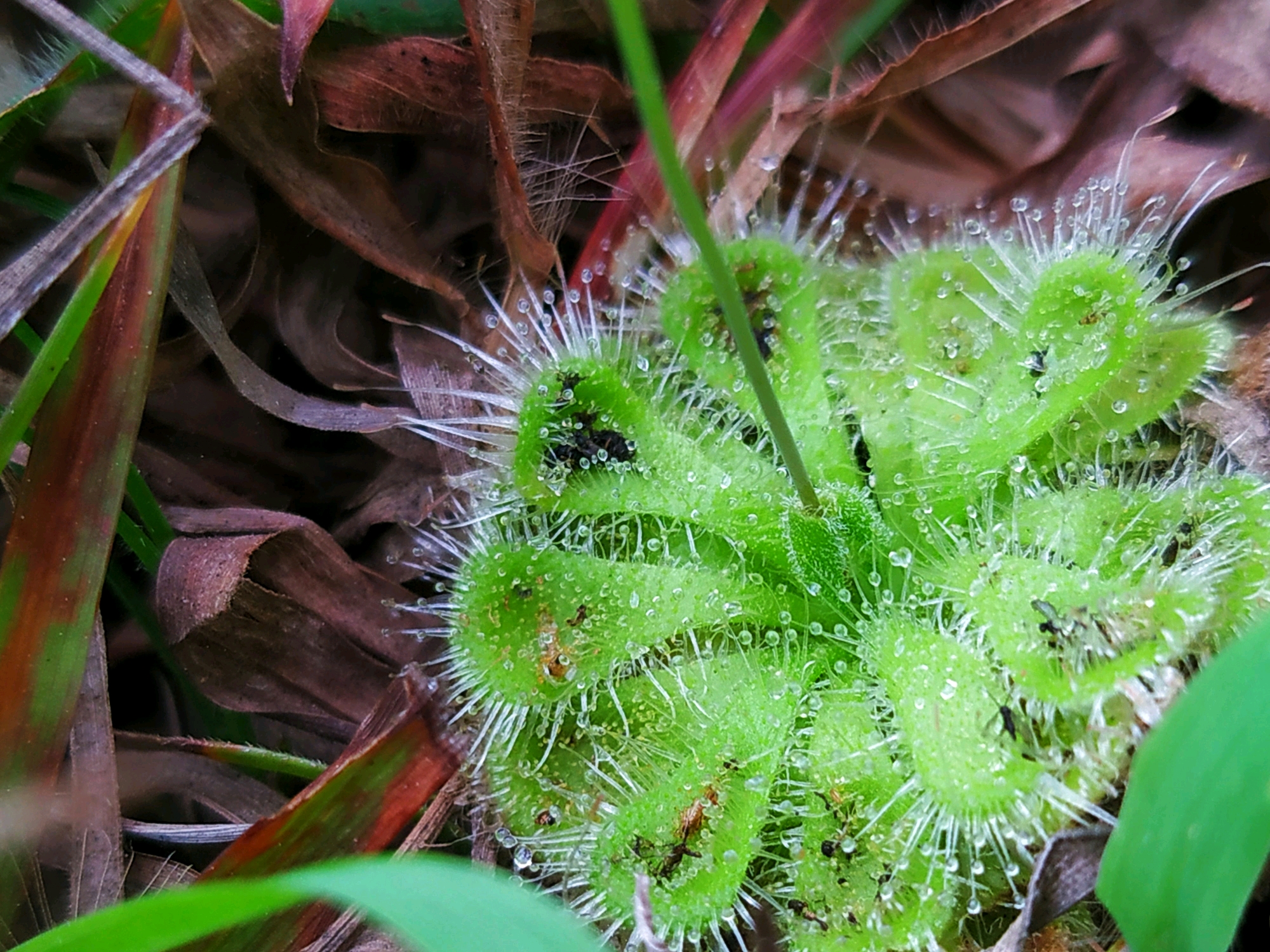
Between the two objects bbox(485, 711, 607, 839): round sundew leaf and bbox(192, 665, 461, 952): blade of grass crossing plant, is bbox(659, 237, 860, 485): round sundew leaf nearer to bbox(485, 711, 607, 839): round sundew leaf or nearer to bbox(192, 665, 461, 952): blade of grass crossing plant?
bbox(485, 711, 607, 839): round sundew leaf

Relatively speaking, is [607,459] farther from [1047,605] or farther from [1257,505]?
[1257,505]

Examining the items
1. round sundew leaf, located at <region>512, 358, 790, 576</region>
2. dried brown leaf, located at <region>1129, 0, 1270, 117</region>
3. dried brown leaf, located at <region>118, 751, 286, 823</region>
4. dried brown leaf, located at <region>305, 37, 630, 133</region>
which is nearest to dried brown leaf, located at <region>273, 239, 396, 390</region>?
dried brown leaf, located at <region>305, 37, 630, 133</region>

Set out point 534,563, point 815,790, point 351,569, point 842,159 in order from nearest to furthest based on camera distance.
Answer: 1. point 815,790
2. point 534,563
3. point 351,569
4. point 842,159

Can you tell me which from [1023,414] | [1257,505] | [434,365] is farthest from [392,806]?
[1257,505]

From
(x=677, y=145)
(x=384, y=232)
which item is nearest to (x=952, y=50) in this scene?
(x=677, y=145)

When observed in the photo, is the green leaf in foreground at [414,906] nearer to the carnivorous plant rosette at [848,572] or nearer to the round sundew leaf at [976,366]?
the carnivorous plant rosette at [848,572]
